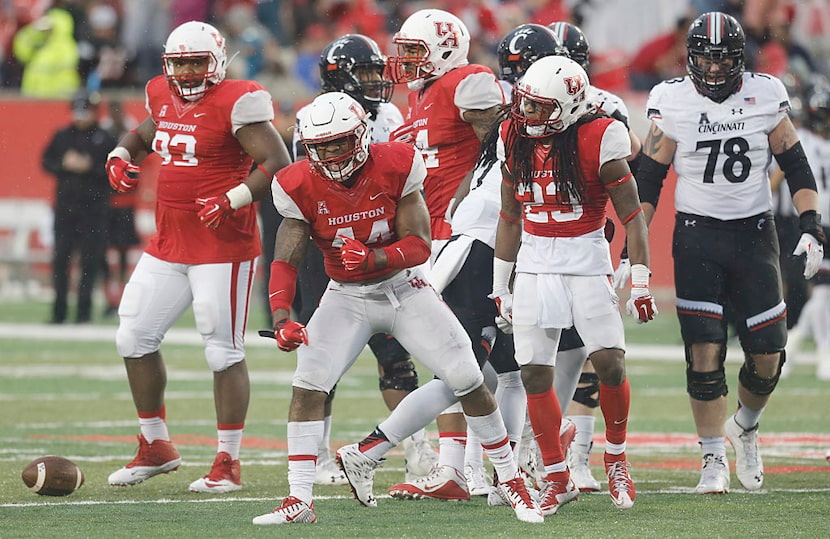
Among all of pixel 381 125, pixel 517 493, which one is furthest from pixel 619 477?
pixel 381 125

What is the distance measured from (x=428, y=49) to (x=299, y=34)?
12714 millimetres

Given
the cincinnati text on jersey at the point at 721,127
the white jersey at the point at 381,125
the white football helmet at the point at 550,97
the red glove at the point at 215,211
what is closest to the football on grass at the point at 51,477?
the red glove at the point at 215,211

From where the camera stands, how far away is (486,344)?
22.6ft

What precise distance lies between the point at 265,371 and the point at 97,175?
4.15m

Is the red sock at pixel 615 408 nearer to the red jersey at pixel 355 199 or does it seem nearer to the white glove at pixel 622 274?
the white glove at pixel 622 274

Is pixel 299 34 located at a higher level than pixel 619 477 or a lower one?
higher

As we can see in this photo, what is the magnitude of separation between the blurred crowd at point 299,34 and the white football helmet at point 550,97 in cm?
999

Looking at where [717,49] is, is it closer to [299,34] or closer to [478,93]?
[478,93]

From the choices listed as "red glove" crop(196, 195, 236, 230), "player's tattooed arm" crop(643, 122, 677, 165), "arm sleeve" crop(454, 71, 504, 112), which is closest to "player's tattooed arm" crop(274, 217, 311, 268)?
"red glove" crop(196, 195, 236, 230)

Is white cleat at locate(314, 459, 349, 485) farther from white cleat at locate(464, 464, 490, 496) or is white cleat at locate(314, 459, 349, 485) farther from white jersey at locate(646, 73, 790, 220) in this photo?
white jersey at locate(646, 73, 790, 220)

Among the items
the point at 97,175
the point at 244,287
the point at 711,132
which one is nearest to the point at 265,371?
the point at 97,175

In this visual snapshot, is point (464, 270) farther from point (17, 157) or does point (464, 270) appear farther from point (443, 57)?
point (17, 157)

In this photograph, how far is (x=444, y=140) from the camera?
23.7ft

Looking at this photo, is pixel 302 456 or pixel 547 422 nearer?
pixel 302 456
